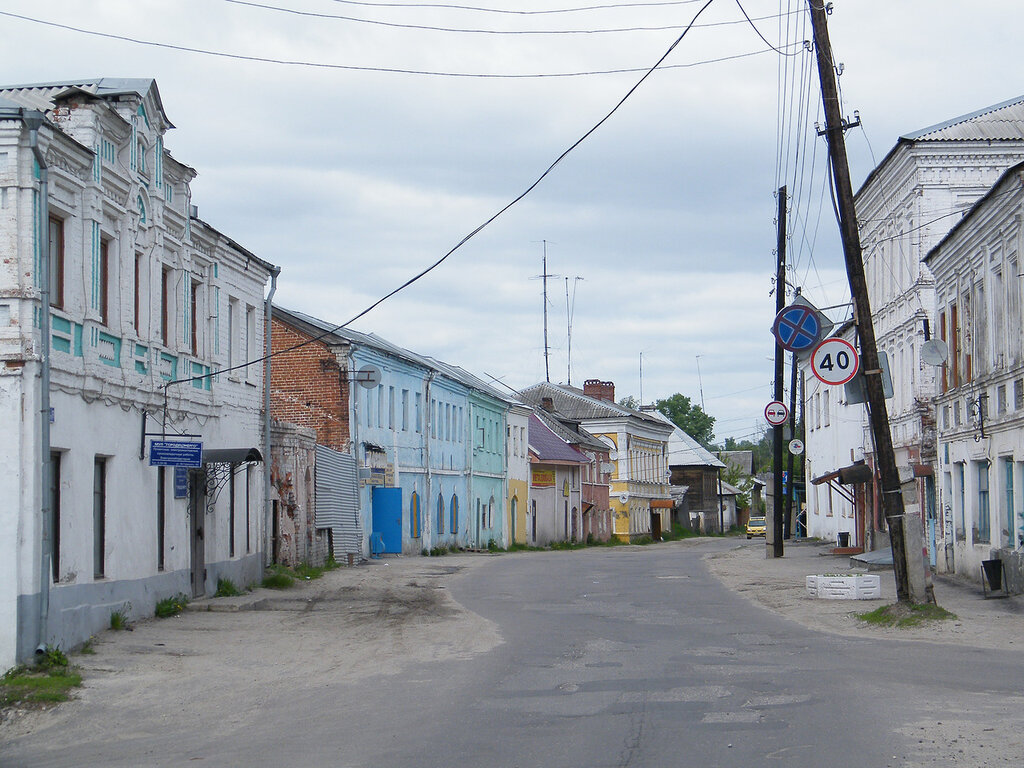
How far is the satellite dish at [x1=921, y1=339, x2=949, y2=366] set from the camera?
2381 centimetres

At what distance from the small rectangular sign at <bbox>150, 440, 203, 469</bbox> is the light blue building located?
11.8 m

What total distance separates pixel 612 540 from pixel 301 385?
3721 cm

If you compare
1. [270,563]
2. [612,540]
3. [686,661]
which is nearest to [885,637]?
[686,661]

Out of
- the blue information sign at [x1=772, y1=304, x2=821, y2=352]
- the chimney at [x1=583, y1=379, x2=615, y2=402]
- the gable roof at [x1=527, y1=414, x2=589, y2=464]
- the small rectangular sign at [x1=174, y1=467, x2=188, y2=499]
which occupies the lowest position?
the small rectangular sign at [x1=174, y1=467, x2=188, y2=499]

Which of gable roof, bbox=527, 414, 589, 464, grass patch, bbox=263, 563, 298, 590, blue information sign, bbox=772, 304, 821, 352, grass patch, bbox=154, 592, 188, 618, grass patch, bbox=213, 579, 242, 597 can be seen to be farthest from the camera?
gable roof, bbox=527, 414, 589, 464

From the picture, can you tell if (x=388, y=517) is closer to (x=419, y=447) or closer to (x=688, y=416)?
(x=419, y=447)

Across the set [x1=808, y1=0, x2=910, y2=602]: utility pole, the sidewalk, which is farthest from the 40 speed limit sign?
the sidewalk

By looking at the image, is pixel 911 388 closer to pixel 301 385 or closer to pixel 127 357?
pixel 301 385

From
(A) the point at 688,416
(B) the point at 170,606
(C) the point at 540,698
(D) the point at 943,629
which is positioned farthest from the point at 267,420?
(A) the point at 688,416

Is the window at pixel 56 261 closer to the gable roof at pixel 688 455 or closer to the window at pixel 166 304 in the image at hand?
the window at pixel 166 304

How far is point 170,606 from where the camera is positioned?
17.9 meters

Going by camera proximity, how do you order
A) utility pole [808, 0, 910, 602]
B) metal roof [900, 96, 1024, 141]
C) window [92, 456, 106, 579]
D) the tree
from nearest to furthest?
window [92, 456, 106, 579] < utility pole [808, 0, 910, 602] < metal roof [900, 96, 1024, 141] < the tree

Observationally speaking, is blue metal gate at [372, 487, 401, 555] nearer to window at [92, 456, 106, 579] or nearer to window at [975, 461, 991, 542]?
window at [975, 461, 991, 542]

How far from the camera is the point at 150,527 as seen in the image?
17.4 meters
